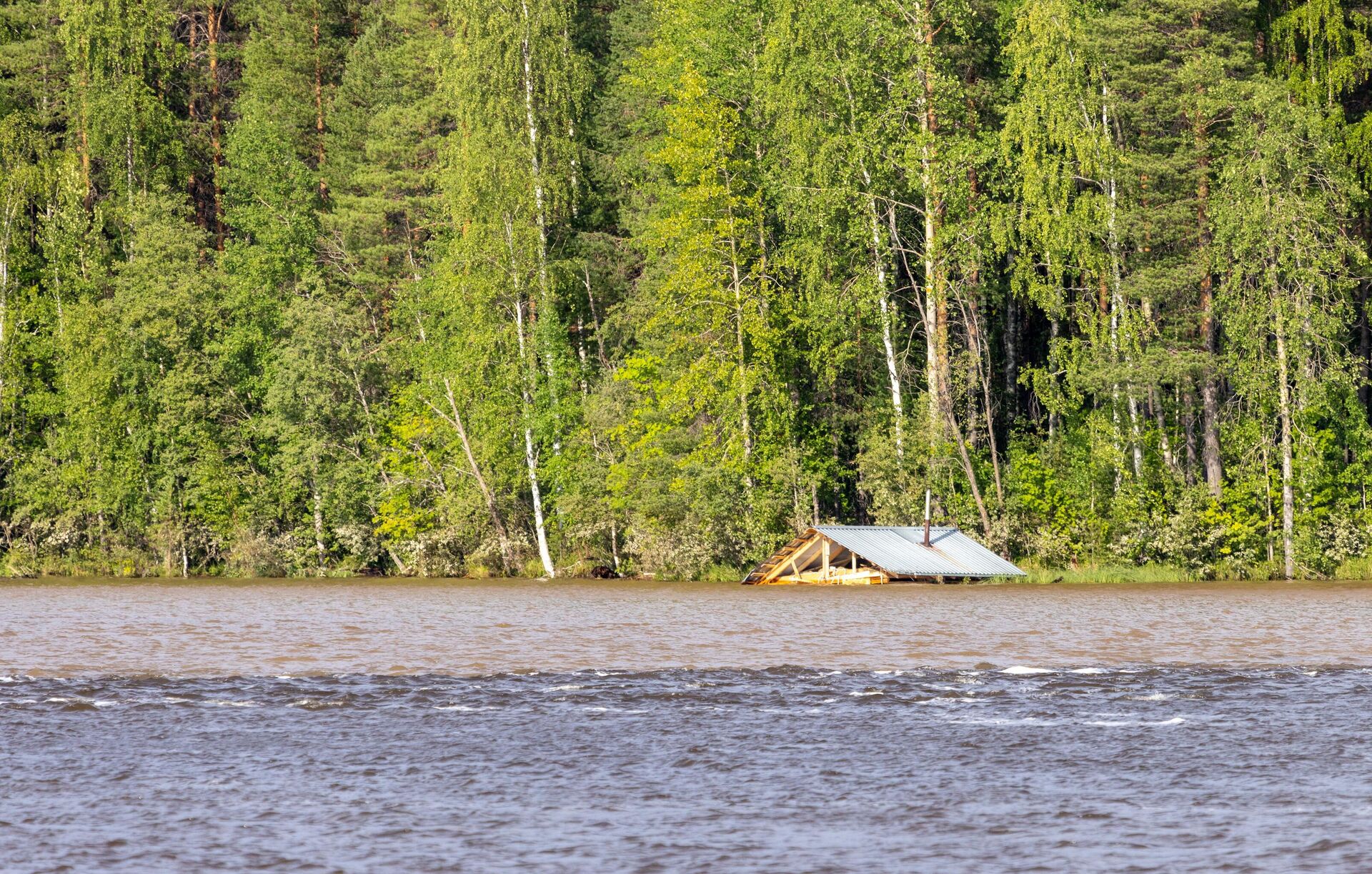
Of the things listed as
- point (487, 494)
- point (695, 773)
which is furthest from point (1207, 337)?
point (695, 773)

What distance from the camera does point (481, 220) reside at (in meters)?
52.8

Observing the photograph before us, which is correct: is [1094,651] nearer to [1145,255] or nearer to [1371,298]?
[1145,255]

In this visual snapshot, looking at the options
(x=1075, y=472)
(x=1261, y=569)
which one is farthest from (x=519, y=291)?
(x=1261, y=569)

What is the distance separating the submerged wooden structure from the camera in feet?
137

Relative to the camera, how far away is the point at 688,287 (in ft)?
160

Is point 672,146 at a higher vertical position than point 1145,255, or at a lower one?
higher

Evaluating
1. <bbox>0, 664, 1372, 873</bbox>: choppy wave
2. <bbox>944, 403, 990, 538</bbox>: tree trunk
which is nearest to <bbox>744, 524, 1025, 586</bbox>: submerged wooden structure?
<bbox>944, 403, 990, 538</bbox>: tree trunk

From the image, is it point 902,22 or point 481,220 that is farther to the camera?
point 481,220

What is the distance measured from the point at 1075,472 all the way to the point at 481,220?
786 inches

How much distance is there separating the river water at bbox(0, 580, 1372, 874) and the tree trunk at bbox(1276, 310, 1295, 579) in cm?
1646

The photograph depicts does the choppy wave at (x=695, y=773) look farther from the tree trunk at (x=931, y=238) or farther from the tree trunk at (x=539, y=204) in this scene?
the tree trunk at (x=539, y=204)

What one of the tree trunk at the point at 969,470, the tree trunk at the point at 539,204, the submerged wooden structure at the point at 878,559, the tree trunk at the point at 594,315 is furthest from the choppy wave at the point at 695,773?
the tree trunk at the point at 594,315

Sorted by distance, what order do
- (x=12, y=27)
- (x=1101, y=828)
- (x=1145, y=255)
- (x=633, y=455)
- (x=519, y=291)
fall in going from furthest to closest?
(x=12, y=27), (x=519, y=291), (x=633, y=455), (x=1145, y=255), (x=1101, y=828)

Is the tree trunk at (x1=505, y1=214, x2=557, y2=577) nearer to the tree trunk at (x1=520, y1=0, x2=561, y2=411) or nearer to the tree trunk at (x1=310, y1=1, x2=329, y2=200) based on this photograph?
the tree trunk at (x1=520, y1=0, x2=561, y2=411)
